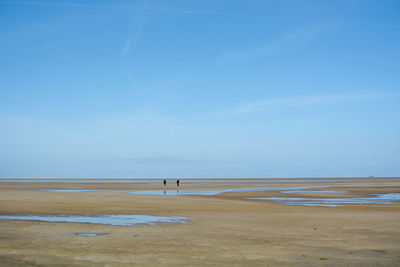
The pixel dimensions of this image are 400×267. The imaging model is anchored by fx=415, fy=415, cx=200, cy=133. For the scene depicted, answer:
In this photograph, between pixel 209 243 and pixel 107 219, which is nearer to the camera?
pixel 209 243

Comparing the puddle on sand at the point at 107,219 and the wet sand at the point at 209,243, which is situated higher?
the puddle on sand at the point at 107,219

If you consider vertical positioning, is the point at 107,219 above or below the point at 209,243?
above

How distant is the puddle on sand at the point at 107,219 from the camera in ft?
71.5

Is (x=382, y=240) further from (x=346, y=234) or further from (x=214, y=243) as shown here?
(x=214, y=243)

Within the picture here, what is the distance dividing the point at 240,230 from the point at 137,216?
8.05 m

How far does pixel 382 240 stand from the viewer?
16.1m

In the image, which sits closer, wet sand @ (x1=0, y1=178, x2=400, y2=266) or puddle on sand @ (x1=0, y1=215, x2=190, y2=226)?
wet sand @ (x1=0, y1=178, x2=400, y2=266)

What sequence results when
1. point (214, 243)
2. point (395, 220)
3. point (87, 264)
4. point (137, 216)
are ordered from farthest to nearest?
point (137, 216) → point (395, 220) → point (214, 243) → point (87, 264)

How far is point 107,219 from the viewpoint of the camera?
75.7 ft

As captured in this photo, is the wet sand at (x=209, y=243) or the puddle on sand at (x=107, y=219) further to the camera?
the puddle on sand at (x=107, y=219)

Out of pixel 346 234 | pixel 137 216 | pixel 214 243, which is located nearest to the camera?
pixel 214 243

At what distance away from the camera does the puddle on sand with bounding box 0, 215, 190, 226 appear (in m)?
21.8

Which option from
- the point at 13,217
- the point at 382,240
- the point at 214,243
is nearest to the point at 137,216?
the point at 13,217

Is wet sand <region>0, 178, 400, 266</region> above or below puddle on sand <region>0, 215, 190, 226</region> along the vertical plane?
below
